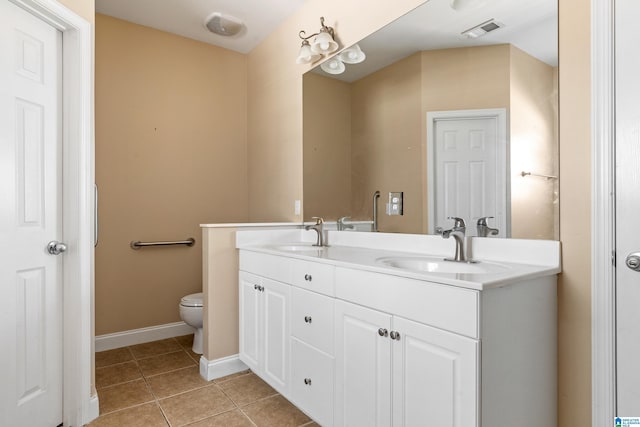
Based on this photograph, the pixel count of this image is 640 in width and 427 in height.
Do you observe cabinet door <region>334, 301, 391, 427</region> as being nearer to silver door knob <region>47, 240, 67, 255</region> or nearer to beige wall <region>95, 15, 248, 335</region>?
silver door knob <region>47, 240, 67, 255</region>

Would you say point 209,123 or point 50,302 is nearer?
point 50,302

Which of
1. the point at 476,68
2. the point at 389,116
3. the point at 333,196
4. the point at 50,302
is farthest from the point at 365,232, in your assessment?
the point at 50,302

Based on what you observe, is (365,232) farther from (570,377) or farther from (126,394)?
(126,394)

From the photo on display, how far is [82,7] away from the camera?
1.80 meters

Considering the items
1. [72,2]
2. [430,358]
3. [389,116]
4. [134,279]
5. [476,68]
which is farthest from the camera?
[134,279]

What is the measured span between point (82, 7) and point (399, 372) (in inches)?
87.8

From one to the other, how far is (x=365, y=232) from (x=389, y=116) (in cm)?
70

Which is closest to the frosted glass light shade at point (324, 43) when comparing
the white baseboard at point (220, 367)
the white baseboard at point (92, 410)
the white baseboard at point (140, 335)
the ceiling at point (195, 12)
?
the ceiling at point (195, 12)

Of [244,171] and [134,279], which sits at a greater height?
[244,171]

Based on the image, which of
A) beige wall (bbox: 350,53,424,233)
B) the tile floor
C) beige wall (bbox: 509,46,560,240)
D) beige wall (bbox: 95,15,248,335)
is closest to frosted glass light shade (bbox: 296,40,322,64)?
beige wall (bbox: 350,53,424,233)

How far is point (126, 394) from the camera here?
208cm

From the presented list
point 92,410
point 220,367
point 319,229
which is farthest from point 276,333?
point 92,410

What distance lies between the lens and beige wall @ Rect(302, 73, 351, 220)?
2.37 m

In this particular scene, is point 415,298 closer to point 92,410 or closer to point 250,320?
point 250,320
